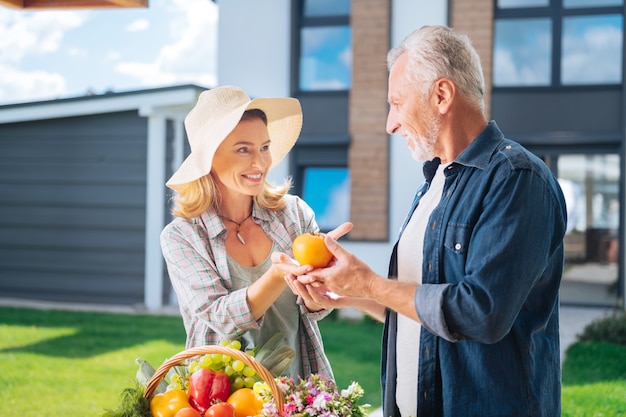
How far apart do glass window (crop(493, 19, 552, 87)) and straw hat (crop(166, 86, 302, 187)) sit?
976 centimetres

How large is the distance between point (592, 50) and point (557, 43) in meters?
0.54

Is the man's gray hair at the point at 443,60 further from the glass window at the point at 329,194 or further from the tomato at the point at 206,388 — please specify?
the glass window at the point at 329,194

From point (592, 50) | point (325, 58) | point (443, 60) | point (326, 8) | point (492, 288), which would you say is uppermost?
point (326, 8)

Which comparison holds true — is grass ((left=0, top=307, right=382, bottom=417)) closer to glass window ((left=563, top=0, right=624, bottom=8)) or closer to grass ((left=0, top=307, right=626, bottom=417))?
grass ((left=0, top=307, right=626, bottom=417))

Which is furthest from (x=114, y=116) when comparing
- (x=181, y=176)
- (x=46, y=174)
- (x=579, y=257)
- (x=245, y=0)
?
(x=181, y=176)

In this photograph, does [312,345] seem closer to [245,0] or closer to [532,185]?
[532,185]

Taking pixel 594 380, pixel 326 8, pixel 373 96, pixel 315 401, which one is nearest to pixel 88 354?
pixel 594 380

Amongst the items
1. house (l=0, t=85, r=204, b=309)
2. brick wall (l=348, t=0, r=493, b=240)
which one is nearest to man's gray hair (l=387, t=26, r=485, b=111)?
house (l=0, t=85, r=204, b=309)

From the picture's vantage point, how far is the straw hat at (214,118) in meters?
2.59

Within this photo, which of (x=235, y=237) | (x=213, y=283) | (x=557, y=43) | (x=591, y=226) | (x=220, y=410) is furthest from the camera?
(x=591, y=226)

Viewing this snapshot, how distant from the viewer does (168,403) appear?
207cm

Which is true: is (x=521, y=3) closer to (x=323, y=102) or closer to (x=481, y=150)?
(x=323, y=102)

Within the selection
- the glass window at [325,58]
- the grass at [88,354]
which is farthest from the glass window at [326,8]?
the grass at [88,354]

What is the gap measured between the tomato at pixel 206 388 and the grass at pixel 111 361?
289cm
